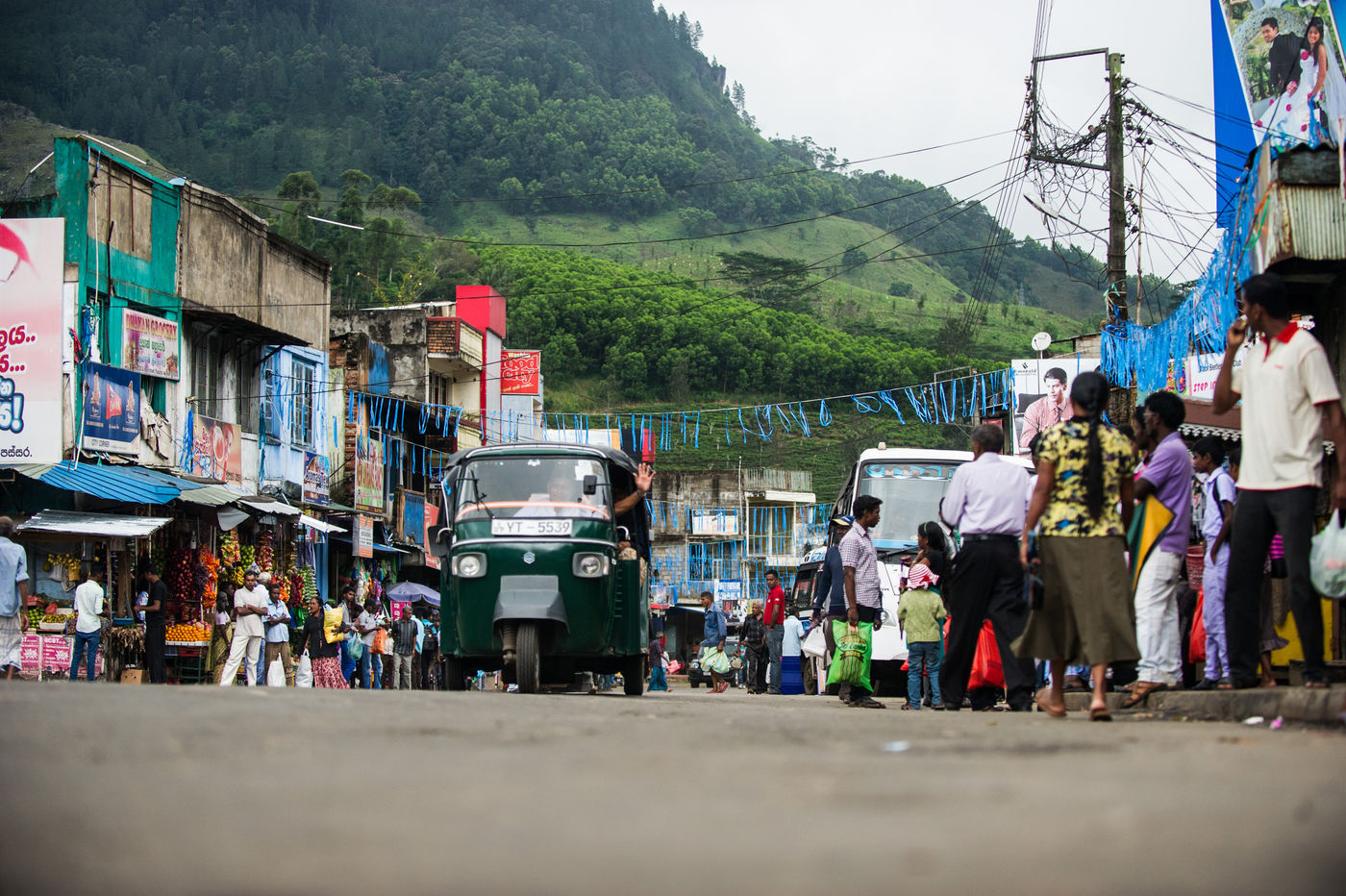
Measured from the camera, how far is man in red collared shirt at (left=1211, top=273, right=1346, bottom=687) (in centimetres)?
670

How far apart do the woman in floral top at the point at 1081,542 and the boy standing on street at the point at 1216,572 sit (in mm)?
808

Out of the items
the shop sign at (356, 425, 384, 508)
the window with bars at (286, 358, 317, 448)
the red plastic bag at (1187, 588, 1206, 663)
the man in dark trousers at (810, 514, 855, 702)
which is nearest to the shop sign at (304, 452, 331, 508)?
the window with bars at (286, 358, 317, 448)

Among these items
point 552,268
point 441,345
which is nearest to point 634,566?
point 441,345

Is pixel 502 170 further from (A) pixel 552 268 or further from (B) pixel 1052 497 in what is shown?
(B) pixel 1052 497

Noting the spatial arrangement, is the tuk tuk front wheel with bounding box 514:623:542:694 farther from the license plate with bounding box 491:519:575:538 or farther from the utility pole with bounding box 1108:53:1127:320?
the utility pole with bounding box 1108:53:1127:320

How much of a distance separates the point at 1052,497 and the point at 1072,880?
17.9 ft

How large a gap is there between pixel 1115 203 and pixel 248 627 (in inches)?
552

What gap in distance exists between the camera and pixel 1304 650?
21.7ft

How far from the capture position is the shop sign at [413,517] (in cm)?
3831

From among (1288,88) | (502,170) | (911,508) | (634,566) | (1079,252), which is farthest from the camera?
(502,170)

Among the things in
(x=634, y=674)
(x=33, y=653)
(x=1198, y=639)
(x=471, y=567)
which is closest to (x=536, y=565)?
(x=471, y=567)

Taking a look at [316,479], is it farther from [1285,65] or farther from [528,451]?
[1285,65]

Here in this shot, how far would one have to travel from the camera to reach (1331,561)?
6336 millimetres

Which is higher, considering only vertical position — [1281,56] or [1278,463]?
[1281,56]
